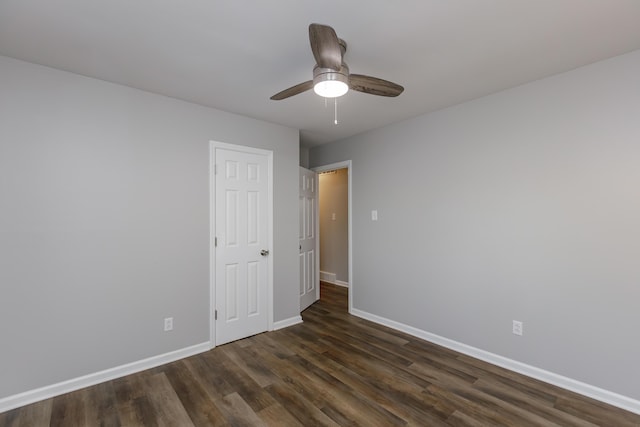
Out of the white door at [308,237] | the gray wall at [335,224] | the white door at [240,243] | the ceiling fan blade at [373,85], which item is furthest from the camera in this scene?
the gray wall at [335,224]

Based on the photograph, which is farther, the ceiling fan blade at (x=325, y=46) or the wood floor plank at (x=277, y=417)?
the wood floor plank at (x=277, y=417)

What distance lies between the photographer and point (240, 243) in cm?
330

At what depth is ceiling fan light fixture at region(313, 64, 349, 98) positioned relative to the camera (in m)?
1.66

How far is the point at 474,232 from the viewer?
289 cm

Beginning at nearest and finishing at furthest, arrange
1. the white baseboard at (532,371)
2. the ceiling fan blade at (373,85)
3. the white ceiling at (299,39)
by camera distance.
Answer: the white ceiling at (299,39)
the ceiling fan blade at (373,85)
the white baseboard at (532,371)

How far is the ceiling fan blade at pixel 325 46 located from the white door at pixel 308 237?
8.56ft

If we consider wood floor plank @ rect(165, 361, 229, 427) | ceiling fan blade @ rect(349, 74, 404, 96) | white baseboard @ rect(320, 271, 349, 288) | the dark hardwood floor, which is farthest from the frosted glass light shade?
white baseboard @ rect(320, 271, 349, 288)

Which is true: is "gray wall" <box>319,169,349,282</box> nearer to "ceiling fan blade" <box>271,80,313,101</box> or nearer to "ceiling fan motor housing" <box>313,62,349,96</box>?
"ceiling fan blade" <box>271,80,313,101</box>

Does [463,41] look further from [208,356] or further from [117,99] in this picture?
[208,356]

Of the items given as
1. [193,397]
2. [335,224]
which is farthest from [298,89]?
[335,224]

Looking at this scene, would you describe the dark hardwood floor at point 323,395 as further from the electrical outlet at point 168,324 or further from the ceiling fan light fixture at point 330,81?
the ceiling fan light fixture at point 330,81

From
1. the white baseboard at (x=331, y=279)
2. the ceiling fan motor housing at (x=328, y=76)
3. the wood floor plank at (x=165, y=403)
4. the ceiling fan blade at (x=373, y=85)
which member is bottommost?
the wood floor plank at (x=165, y=403)

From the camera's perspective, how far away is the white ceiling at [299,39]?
1.62 meters

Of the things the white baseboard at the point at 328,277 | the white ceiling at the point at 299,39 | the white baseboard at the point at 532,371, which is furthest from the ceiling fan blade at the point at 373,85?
the white baseboard at the point at 328,277
